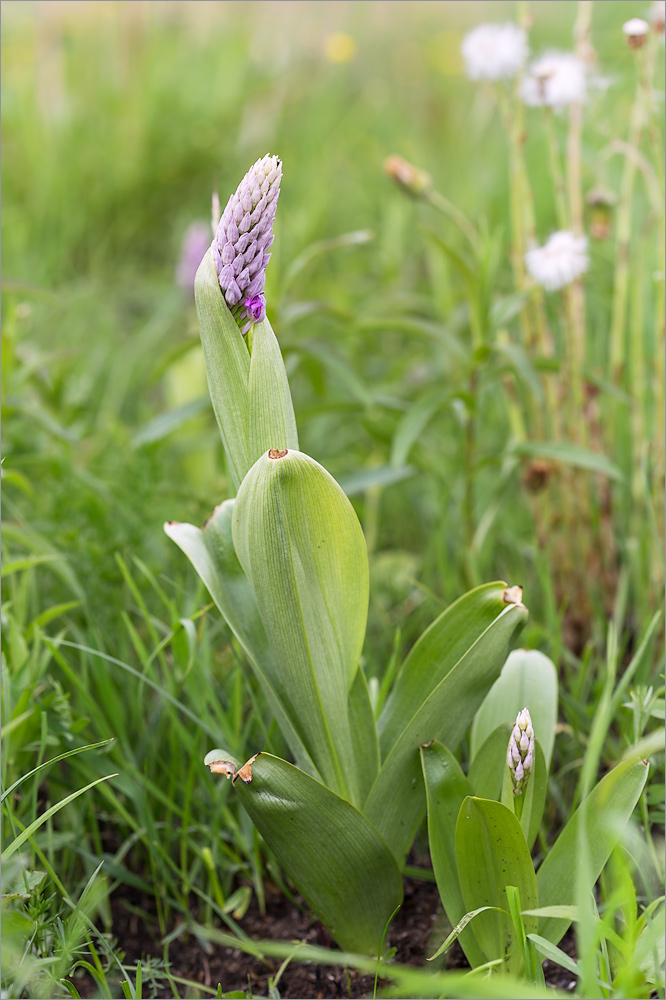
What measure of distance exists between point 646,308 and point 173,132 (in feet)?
7.26

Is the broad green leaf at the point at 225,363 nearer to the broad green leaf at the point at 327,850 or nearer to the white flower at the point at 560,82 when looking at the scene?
the broad green leaf at the point at 327,850

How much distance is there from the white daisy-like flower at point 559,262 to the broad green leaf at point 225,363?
740 millimetres

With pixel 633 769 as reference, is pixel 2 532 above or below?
above

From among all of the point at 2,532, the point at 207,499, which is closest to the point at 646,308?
the point at 207,499

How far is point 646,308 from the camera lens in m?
2.00

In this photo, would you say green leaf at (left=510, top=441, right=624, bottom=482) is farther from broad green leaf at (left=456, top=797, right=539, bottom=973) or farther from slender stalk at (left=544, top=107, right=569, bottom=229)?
broad green leaf at (left=456, top=797, right=539, bottom=973)

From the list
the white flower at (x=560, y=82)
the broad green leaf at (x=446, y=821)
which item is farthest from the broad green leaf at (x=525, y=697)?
the white flower at (x=560, y=82)

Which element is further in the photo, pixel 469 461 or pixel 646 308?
pixel 646 308

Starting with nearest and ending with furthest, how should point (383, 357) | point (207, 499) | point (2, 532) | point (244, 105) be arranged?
point (2, 532) < point (207, 499) < point (383, 357) < point (244, 105)

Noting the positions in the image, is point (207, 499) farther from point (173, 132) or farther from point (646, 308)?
point (173, 132)

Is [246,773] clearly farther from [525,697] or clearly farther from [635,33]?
[635,33]

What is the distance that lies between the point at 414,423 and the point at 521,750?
2.35ft

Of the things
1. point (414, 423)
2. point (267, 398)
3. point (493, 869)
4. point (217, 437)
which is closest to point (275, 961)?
point (493, 869)

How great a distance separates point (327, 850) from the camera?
890mm
